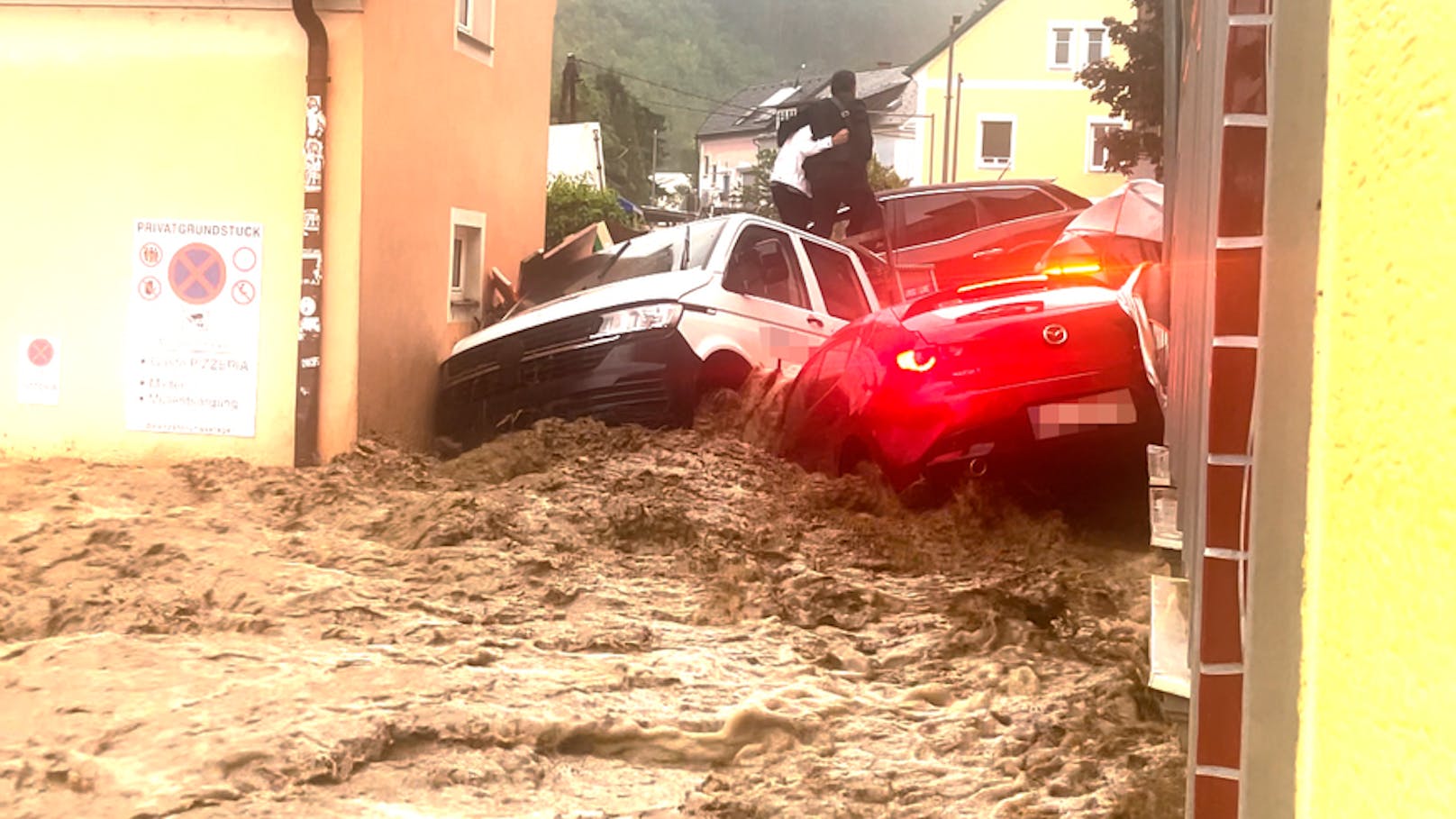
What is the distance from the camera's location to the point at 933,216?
4.64m

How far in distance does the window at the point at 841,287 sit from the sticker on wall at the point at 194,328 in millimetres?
2325

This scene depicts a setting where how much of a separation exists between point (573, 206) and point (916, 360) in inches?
61.8

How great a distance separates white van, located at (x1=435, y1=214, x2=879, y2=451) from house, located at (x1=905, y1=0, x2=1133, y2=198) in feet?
2.06

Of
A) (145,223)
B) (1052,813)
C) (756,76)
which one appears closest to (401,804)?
(1052,813)

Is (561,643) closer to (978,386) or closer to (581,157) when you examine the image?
(978,386)

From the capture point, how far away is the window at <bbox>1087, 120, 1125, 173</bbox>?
4.36 meters

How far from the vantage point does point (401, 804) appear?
2.97 m

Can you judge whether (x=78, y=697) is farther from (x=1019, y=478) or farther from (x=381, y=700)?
(x=1019, y=478)

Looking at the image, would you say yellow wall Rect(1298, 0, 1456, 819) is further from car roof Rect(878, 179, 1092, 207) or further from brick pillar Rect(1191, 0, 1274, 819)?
car roof Rect(878, 179, 1092, 207)

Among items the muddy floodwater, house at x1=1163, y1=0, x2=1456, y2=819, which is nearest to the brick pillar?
house at x1=1163, y1=0, x2=1456, y2=819

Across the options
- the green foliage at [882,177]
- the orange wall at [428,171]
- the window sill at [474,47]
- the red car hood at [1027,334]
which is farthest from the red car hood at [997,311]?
the window sill at [474,47]

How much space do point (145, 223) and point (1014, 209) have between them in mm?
3467

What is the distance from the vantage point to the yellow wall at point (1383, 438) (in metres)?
0.68

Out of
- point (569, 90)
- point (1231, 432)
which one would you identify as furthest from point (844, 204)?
point (1231, 432)
